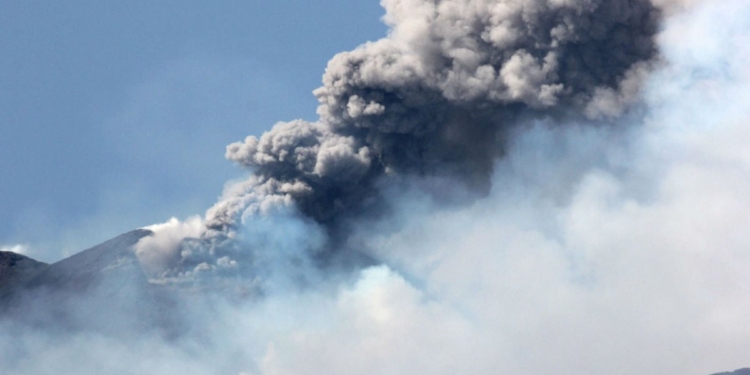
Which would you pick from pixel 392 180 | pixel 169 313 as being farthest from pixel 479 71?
pixel 169 313

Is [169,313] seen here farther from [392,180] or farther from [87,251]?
[392,180]

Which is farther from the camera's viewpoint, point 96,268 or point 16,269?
point 16,269

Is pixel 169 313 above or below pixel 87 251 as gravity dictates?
below

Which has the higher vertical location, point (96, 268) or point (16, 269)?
point (16, 269)

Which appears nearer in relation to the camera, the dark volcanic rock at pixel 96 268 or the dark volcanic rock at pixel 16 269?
the dark volcanic rock at pixel 96 268

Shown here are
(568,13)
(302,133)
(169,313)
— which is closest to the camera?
(568,13)

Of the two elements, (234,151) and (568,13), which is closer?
(568,13)

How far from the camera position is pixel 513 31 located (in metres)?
63.6

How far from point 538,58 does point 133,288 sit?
31939 millimetres

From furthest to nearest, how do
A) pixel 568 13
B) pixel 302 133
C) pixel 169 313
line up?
1. pixel 169 313
2. pixel 302 133
3. pixel 568 13

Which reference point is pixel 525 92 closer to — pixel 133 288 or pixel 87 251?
pixel 133 288

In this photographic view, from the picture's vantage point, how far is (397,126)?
65.7 meters

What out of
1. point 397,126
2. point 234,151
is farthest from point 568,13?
point 234,151

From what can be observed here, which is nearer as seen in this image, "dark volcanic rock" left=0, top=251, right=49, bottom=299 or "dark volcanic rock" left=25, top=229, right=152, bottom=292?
"dark volcanic rock" left=25, top=229, right=152, bottom=292
